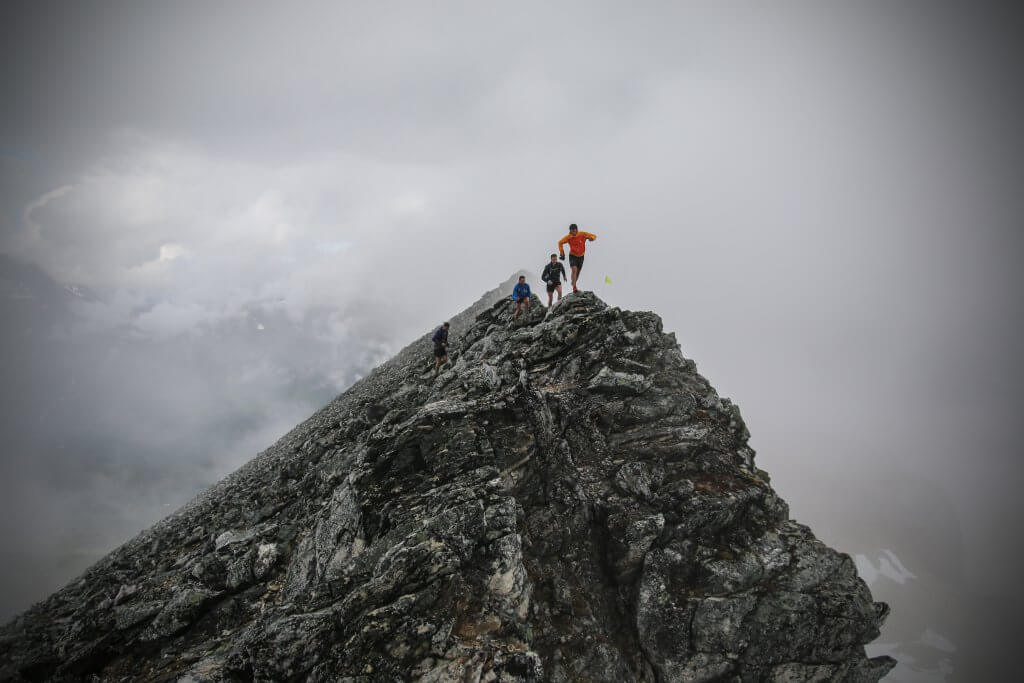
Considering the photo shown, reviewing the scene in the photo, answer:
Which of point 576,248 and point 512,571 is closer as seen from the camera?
point 512,571

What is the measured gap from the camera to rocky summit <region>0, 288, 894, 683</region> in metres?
11.3

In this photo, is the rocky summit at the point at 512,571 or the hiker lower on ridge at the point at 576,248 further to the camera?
the hiker lower on ridge at the point at 576,248

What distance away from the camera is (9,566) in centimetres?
14875

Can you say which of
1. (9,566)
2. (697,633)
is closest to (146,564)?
(697,633)

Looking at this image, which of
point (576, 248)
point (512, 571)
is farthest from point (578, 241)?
point (512, 571)

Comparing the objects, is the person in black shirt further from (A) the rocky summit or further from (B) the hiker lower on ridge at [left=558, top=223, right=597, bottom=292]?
(A) the rocky summit

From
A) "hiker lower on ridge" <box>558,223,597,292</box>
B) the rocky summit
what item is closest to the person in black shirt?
"hiker lower on ridge" <box>558,223,597,292</box>

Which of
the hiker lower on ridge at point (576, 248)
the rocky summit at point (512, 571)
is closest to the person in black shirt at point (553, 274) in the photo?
the hiker lower on ridge at point (576, 248)

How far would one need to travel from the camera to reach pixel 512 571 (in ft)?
41.8

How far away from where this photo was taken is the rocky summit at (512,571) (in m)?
11.3

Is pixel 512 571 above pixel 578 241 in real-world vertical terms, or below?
below

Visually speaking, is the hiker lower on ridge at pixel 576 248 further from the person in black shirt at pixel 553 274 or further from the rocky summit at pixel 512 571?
the rocky summit at pixel 512 571

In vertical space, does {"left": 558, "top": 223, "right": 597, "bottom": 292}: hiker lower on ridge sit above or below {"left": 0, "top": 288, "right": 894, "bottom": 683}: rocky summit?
above

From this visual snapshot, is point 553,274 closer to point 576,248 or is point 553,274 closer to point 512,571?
point 576,248
